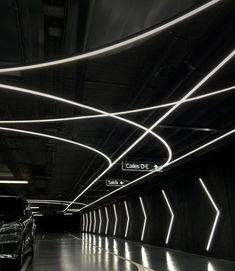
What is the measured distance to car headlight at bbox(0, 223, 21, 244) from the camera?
8.55m

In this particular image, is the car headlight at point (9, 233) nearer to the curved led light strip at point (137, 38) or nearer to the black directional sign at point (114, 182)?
the curved led light strip at point (137, 38)

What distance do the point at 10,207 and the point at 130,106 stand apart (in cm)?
447

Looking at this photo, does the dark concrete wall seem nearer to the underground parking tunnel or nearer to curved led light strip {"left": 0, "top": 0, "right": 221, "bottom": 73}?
the underground parking tunnel

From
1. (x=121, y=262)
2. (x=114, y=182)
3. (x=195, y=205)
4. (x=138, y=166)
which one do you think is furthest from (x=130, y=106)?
(x=114, y=182)

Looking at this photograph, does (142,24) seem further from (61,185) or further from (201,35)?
(61,185)

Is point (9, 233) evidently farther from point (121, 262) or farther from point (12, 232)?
point (121, 262)

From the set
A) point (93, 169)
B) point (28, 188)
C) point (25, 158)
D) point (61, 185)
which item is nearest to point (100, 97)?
point (25, 158)

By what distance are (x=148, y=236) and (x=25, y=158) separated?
10038 millimetres

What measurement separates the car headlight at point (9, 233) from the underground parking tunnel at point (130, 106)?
1.1 inches

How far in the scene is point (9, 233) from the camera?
8.71 meters

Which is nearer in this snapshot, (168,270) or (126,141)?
(168,270)

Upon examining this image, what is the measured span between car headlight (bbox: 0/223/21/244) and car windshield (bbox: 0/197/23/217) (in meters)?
0.57

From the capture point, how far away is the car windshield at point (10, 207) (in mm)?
9690

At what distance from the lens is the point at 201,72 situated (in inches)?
299
